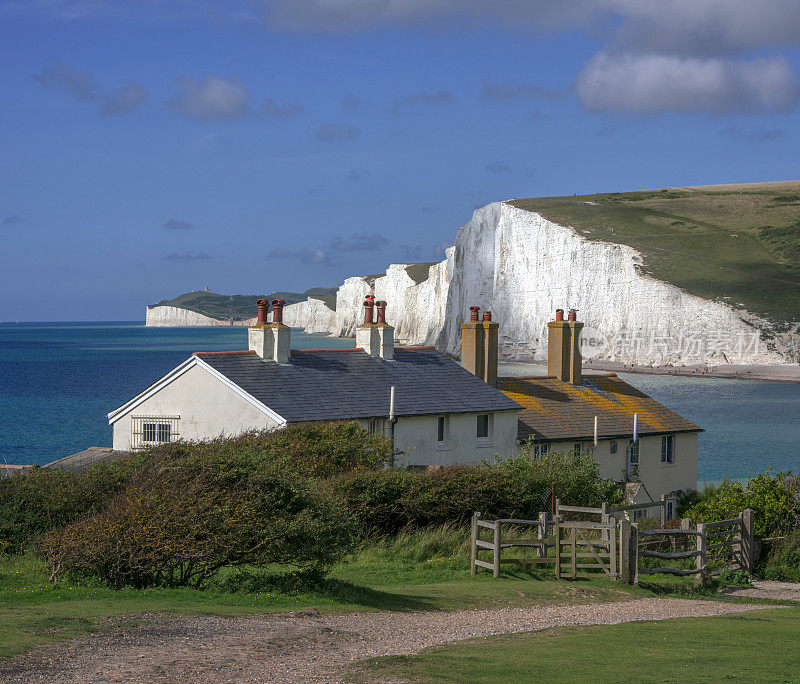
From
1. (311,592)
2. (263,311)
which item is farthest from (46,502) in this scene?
(263,311)

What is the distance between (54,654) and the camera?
34.7 ft

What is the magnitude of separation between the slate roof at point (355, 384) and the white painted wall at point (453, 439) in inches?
15.1

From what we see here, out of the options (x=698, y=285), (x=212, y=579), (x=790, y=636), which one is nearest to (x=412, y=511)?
(x=212, y=579)

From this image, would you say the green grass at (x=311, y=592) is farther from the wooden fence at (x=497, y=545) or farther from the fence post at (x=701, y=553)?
the fence post at (x=701, y=553)

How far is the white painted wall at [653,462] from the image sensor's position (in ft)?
118

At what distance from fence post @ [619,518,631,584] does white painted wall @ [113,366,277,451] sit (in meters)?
12.2

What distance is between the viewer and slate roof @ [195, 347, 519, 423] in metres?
30.0

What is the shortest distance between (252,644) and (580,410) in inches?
1063

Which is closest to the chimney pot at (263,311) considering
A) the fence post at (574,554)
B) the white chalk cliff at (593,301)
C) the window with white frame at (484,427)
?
the window with white frame at (484,427)

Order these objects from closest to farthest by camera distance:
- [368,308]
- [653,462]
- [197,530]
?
[197,530]
[368,308]
[653,462]

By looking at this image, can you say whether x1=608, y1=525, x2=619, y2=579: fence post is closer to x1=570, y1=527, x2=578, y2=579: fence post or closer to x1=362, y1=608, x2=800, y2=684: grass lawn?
x1=570, y1=527, x2=578, y2=579: fence post

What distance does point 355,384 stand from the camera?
3209cm

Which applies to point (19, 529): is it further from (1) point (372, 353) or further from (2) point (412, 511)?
(1) point (372, 353)

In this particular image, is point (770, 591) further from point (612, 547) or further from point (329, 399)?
point (329, 399)
